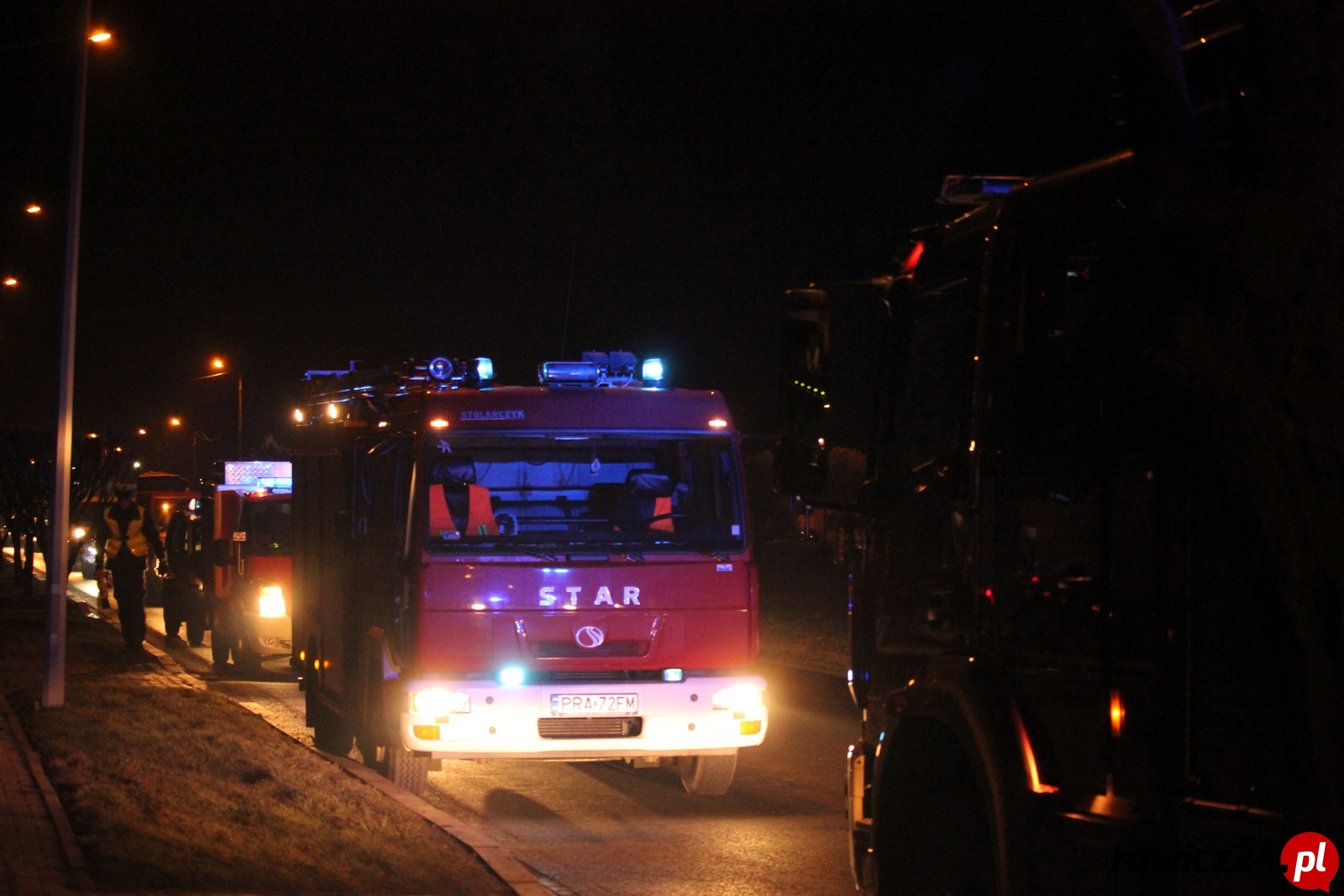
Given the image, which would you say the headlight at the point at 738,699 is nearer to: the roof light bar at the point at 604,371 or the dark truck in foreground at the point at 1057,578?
the roof light bar at the point at 604,371

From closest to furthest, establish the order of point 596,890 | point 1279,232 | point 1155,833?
1. point 1279,232
2. point 1155,833
3. point 596,890

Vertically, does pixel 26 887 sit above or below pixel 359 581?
below

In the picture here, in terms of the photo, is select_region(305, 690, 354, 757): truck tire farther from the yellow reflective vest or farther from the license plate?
the yellow reflective vest

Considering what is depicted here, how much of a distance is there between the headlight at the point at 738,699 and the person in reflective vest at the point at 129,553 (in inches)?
452

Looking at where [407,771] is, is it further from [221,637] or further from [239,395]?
[239,395]

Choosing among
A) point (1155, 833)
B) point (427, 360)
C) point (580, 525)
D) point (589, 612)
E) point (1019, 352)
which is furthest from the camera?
point (427, 360)

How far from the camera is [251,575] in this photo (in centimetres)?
1880

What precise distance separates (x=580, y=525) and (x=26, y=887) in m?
4.35

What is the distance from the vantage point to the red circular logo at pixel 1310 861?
3.35 meters

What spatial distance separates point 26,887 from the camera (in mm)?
6934

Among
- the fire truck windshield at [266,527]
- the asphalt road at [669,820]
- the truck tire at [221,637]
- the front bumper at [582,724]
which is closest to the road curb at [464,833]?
the asphalt road at [669,820]

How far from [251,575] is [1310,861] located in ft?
54.3

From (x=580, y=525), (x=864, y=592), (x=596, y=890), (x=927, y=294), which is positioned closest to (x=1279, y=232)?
(x=927, y=294)

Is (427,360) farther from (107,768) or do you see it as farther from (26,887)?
(26,887)
